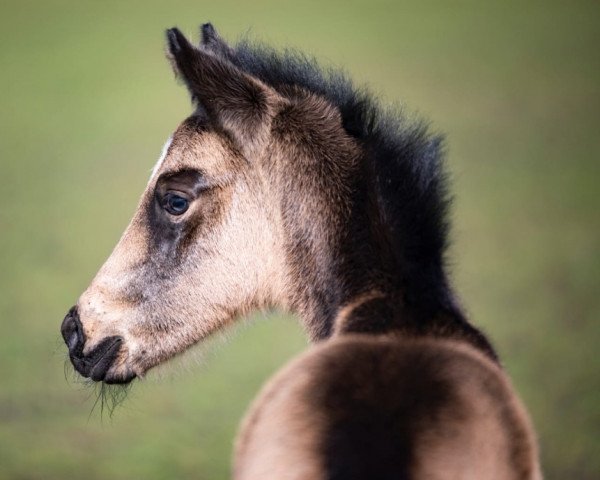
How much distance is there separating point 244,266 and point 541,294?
424 cm

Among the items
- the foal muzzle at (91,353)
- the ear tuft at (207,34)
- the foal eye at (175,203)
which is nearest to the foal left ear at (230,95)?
the foal eye at (175,203)

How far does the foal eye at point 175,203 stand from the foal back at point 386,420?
690mm

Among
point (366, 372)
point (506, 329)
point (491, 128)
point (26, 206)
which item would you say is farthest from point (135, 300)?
point (491, 128)

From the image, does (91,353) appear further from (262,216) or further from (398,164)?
(398,164)

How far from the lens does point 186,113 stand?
8023mm

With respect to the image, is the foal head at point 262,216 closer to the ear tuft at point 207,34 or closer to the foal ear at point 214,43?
the foal ear at point 214,43

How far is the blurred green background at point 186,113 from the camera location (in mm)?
5242

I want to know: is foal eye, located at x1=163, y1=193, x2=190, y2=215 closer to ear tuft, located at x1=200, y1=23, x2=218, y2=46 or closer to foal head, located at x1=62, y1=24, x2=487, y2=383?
foal head, located at x1=62, y1=24, x2=487, y2=383

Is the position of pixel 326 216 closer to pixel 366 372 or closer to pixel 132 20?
pixel 366 372

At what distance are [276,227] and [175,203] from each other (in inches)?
9.8

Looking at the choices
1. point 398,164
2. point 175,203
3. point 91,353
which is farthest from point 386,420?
point 91,353

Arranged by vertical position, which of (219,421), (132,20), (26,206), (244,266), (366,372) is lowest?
(219,421)

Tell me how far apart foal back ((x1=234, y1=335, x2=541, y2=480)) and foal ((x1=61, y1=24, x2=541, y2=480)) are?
0.10 m

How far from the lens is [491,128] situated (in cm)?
792
